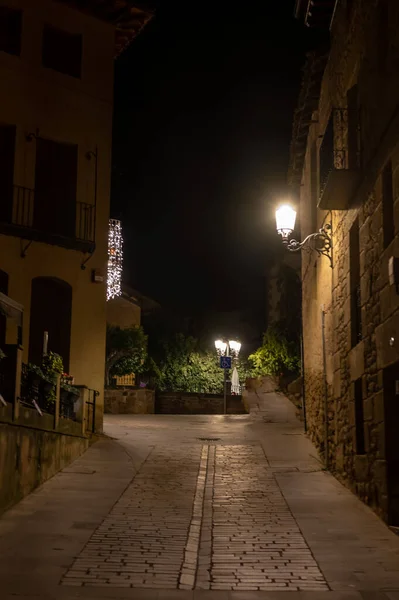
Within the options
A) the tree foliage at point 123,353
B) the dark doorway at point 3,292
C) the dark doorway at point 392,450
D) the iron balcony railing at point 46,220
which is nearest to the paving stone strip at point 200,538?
the dark doorway at point 392,450

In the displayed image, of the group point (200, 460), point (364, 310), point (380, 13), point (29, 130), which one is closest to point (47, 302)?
point (29, 130)

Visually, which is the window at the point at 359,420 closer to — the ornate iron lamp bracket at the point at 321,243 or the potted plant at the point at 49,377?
the ornate iron lamp bracket at the point at 321,243

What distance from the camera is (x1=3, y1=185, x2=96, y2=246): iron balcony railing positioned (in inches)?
667

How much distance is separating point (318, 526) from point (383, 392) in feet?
6.37

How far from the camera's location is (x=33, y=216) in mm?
17547

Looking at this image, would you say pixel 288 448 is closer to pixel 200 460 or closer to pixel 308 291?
pixel 200 460

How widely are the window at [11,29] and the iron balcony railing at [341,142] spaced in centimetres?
838

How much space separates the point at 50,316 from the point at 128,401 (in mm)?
11112

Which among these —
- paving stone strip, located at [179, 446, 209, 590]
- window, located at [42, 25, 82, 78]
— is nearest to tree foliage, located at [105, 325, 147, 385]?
window, located at [42, 25, 82, 78]

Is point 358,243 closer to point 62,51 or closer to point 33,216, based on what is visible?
point 33,216

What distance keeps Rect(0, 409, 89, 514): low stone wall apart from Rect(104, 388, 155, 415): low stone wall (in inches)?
538

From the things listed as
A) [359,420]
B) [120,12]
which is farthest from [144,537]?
[120,12]

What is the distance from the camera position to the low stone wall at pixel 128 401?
91.8 ft

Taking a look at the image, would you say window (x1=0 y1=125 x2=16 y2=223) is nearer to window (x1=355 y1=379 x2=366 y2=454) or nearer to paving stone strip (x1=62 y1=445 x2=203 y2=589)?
paving stone strip (x1=62 y1=445 x2=203 y2=589)
